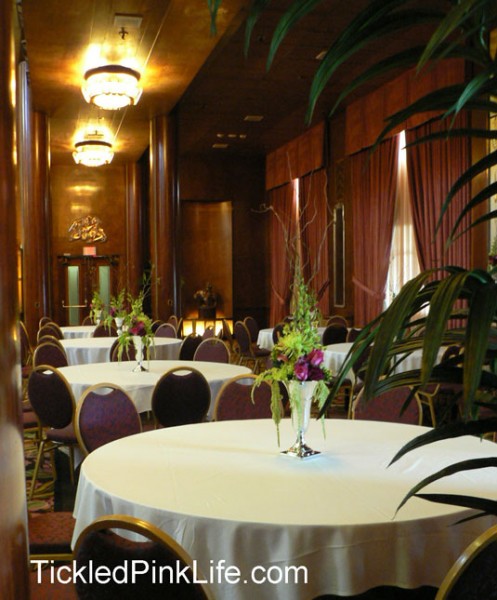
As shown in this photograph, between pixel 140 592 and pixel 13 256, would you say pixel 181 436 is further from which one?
pixel 13 256

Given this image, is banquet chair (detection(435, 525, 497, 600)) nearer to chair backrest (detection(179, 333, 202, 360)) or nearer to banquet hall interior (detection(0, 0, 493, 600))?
banquet hall interior (detection(0, 0, 493, 600))

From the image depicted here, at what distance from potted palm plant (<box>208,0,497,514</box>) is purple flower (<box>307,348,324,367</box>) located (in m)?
1.78

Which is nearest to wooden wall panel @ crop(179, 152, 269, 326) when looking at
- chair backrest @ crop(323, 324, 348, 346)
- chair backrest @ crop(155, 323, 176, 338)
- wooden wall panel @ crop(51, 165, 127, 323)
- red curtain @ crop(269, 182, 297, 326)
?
red curtain @ crop(269, 182, 297, 326)

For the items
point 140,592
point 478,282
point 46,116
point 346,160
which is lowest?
point 140,592

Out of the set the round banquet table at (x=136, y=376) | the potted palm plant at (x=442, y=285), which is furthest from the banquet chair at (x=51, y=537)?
the potted palm plant at (x=442, y=285)

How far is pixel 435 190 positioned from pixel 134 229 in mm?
10387

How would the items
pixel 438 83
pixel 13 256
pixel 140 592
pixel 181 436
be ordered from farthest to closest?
pixel 438 83
pixel 181 436
pixel 140 592
pixel 13 256

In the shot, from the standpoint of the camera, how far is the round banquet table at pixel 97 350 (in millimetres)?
8086

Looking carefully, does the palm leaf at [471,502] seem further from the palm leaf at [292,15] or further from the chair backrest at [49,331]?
the chair backrest at [49,331]

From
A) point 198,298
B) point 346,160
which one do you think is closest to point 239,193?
point 198,298

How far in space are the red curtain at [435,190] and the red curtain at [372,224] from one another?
0.69 metres

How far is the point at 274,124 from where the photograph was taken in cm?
1384

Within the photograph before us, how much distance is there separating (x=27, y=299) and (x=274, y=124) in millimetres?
5712

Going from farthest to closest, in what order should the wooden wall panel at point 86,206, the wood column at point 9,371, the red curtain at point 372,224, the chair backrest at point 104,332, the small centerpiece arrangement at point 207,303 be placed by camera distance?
1. the wooden wall panel at point 86,206
2. the small centerpiece arrangement at point 207,303
3. the red curtain at point 372,224
4. the chair backrest at point 104,332
5. the wood column at point 9,371
